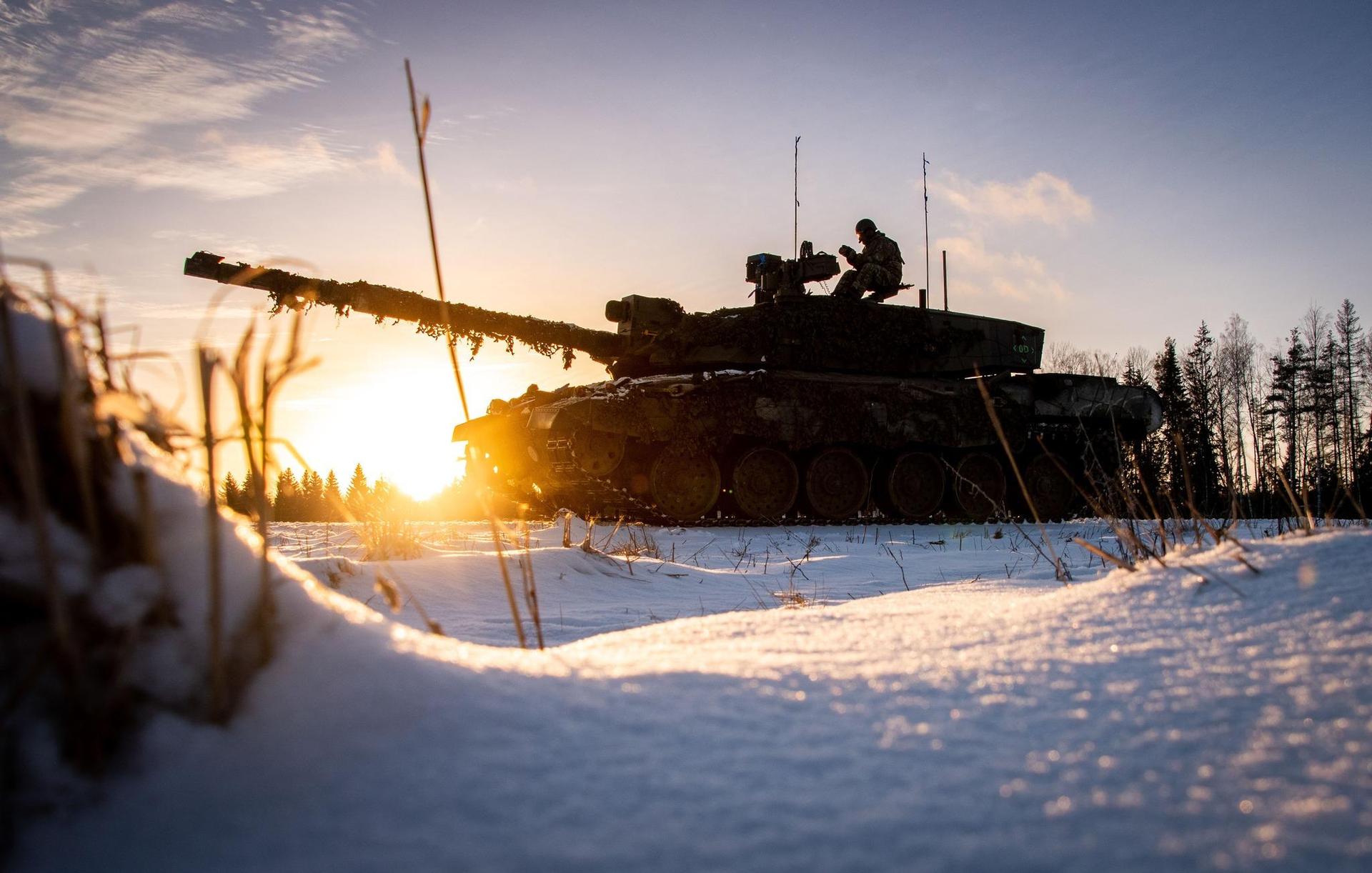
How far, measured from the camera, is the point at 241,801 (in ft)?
2.40

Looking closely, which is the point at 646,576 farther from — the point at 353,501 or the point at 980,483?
the point at 980,483

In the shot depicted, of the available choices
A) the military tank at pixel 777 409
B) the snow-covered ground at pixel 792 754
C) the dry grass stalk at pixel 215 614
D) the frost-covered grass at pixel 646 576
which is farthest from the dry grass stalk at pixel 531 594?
the military tank at pixel 777 409

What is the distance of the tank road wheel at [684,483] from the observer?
10.3 meters

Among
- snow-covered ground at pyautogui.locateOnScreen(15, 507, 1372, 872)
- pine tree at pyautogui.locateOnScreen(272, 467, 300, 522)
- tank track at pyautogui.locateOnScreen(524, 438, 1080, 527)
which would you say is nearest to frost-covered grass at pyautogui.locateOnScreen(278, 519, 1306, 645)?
snow-covered ground at pyautogui.locateOnScreen(15, 507, 1372, 872)

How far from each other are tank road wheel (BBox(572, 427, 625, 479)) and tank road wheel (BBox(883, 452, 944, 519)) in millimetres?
3854

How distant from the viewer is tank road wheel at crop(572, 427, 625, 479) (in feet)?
31.7

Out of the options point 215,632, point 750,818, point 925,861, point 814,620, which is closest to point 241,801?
point 215,632

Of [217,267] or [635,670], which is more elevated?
[217,267]

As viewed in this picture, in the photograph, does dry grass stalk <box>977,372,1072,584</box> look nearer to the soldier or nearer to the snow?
the snow

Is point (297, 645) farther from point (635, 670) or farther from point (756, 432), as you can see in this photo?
point (756, 432)

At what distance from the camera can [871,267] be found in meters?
11.6

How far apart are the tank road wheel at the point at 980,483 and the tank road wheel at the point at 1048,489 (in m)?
0.44

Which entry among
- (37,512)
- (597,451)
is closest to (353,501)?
(597,451)

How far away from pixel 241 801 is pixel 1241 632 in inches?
46.5
